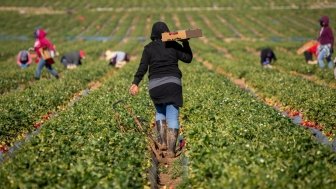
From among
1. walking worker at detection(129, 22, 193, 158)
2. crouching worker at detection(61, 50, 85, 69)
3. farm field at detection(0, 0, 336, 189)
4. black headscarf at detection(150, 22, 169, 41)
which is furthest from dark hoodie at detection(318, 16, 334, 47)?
crouching worker at detection(61, 50, 85, 69)

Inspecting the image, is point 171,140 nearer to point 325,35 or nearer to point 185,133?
point 185,133

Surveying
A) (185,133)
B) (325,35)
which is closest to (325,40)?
(325,35)

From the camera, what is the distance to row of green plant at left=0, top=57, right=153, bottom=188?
5.94 m

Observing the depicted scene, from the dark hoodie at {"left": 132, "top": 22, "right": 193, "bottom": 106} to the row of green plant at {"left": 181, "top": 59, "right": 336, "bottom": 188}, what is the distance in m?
0.86

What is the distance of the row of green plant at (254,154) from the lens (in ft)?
18.6

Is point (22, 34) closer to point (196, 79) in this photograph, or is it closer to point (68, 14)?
point (68, 14)

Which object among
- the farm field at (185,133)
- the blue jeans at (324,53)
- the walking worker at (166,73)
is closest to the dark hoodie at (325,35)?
the blue jeans at (324,53)

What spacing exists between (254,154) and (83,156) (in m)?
2.67

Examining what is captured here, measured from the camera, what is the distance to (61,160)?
21.9 feet

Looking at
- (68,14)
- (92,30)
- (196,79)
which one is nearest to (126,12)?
(68,14)

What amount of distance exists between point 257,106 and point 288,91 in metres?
3.25

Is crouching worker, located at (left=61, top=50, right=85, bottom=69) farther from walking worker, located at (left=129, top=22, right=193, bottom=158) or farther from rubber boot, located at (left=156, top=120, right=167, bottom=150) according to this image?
walking worker, located at (left=129, top=22, right=193, bottom=158)

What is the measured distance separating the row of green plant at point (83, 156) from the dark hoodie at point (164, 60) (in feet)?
3.25

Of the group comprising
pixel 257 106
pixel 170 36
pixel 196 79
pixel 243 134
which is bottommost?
pixel 196 79
